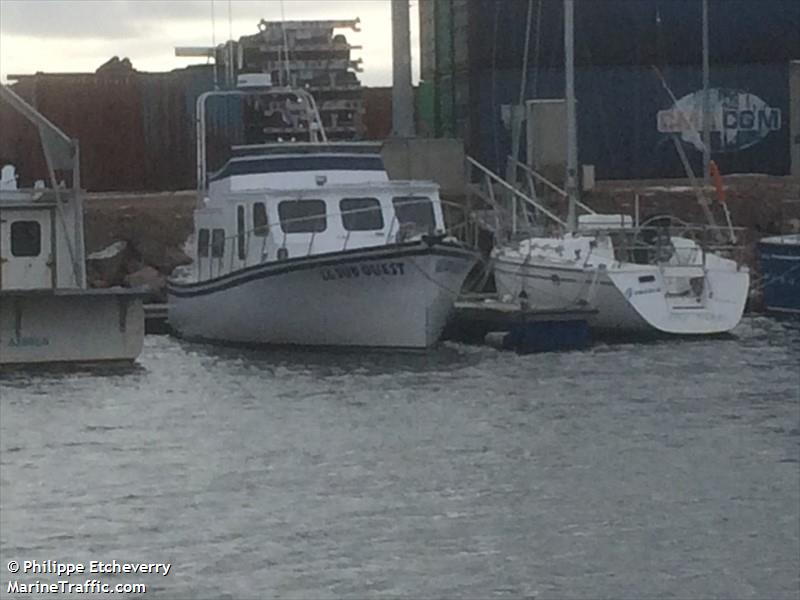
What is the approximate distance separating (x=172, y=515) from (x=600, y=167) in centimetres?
2859

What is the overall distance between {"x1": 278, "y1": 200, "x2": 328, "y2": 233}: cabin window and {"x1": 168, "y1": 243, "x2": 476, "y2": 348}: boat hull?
2.64 feet

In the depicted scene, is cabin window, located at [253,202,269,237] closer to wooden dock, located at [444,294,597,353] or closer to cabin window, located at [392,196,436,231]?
cabin window, located at [392,196,436,231]

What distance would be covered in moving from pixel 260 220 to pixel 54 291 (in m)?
4.08

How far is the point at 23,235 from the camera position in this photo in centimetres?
2519

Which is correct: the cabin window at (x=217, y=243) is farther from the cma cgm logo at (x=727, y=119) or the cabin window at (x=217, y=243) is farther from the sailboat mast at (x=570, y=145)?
the cma cgm logo at (x=727, y=119)

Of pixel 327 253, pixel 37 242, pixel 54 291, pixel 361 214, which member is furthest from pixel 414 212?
pixel 54 291

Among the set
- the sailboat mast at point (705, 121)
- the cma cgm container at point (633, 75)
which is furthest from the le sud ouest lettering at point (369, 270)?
the cma cgm container at point (633, 75)

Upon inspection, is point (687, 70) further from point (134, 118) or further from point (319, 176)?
point (319, 176)

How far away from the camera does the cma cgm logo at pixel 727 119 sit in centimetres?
4362

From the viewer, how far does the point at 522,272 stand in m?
29.8

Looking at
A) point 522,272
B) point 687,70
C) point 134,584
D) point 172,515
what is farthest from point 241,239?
point 687,70

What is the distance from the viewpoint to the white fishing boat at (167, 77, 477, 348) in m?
26.3

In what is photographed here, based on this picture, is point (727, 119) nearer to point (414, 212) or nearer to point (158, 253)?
point (158, 253)

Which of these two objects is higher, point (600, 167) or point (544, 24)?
point (544, 24)
